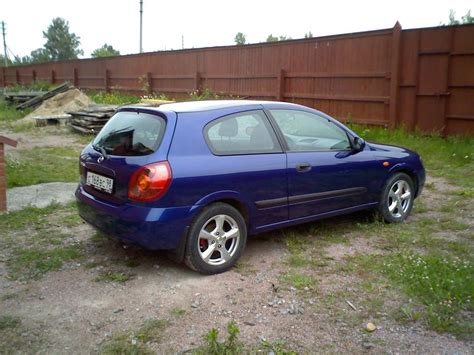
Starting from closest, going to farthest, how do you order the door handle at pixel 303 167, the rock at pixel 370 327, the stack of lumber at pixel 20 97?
1. the rock at pixel 370 327
2. the door handle at pixel 303 167
3. the stack of lumber at pixel 20 97

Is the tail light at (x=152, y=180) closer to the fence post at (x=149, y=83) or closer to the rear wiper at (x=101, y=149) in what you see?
the rear wiper at (x=101, y=149)

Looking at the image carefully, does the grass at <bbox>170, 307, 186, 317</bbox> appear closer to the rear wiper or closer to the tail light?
the tail light

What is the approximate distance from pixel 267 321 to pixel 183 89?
1573 cm

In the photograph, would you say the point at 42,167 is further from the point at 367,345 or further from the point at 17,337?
the point at 367,345

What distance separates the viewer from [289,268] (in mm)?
4395

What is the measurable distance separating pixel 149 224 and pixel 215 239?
2.05 feet

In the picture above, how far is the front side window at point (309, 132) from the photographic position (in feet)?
16.0

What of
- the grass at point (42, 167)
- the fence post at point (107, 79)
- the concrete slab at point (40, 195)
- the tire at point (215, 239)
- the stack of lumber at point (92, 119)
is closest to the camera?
the tire at point (215, 239)

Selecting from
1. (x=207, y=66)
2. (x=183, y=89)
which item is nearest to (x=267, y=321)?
(x=207, y=66)

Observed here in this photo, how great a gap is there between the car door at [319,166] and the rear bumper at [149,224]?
1210mm

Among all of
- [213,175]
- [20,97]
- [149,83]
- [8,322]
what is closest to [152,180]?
[213,175]

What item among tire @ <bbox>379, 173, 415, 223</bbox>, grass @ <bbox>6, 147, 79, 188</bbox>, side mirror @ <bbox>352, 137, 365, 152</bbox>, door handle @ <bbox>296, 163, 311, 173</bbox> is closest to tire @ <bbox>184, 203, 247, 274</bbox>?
door handle @ <bbox>296, 163, 311, 173</bbox>

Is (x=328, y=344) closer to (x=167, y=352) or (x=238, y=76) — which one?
(x=167, y=352)

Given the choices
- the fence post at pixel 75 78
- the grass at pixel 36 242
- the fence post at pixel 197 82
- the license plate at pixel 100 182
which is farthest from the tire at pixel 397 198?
the fence post at pixel 75 78
